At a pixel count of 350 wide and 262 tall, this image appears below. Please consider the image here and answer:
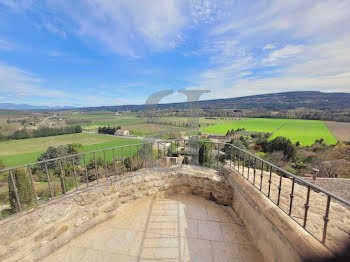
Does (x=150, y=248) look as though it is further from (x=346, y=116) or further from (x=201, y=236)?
(x=346, y=116)

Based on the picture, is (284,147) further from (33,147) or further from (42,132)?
(42,132)

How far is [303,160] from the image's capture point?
56.9 feet

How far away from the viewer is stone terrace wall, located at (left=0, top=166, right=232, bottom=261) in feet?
6.14

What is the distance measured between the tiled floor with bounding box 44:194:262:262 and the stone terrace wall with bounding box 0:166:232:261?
17 cm

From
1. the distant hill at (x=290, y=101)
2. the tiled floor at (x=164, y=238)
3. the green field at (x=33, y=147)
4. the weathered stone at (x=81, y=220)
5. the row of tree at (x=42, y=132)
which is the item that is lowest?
the green field at (x=33, y=147)

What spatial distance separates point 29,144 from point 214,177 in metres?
35.5

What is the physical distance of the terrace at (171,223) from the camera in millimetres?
1717

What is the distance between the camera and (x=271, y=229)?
1.85 metres

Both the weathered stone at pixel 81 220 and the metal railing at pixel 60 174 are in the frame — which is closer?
the metal railing at pixel 60 174

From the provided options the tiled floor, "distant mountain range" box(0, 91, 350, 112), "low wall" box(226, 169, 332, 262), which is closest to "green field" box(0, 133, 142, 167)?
"distant mountain range" box(0, 91, 350, 112)

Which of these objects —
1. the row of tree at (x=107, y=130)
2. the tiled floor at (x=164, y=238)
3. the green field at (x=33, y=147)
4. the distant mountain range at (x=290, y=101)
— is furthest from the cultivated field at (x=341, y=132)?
the row of tree at (x=107, y=130)

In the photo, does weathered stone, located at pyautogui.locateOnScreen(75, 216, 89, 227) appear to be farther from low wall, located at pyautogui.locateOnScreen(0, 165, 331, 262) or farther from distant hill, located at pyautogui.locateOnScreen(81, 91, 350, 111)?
distant hill, located at pyautogui.locateOnScreen(81, 91, 350, 111)

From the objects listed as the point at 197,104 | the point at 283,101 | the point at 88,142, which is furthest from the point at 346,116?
the point at 88,142

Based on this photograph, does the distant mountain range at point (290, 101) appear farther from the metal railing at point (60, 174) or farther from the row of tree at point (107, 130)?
the metal railing at point (60, 174)
